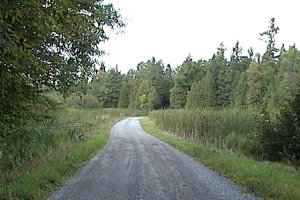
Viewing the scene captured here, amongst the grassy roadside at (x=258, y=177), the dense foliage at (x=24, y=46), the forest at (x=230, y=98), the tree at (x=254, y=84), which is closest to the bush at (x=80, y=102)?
the forest at (x=230, y=98)

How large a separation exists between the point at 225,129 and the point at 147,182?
12.9m

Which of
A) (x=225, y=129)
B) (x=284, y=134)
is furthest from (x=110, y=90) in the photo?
(x=284, y=134)

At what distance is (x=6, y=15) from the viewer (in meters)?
6.24

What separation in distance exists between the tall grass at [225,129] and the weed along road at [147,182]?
4.83 meters

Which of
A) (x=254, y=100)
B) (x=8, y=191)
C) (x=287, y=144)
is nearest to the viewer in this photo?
(x=8, y=191)

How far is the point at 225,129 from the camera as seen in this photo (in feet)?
73.8

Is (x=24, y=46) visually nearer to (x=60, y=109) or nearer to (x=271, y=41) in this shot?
(x=60, y=109)

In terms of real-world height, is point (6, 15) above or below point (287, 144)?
above

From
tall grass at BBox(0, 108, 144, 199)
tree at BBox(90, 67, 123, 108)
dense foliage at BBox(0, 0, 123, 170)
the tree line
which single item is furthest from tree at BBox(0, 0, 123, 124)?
tree at BBox(90, 67, 123, 108)

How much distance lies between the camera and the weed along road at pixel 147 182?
8727 mm

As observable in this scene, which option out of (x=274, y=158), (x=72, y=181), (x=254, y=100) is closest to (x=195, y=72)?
(x=254, y=100)

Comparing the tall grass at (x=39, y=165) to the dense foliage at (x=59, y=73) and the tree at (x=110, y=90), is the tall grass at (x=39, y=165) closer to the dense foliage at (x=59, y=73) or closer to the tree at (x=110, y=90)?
the dense foliage at (x=59, y=73)

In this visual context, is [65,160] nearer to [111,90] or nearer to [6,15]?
[6,15]

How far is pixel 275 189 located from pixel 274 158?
29.4 ft
